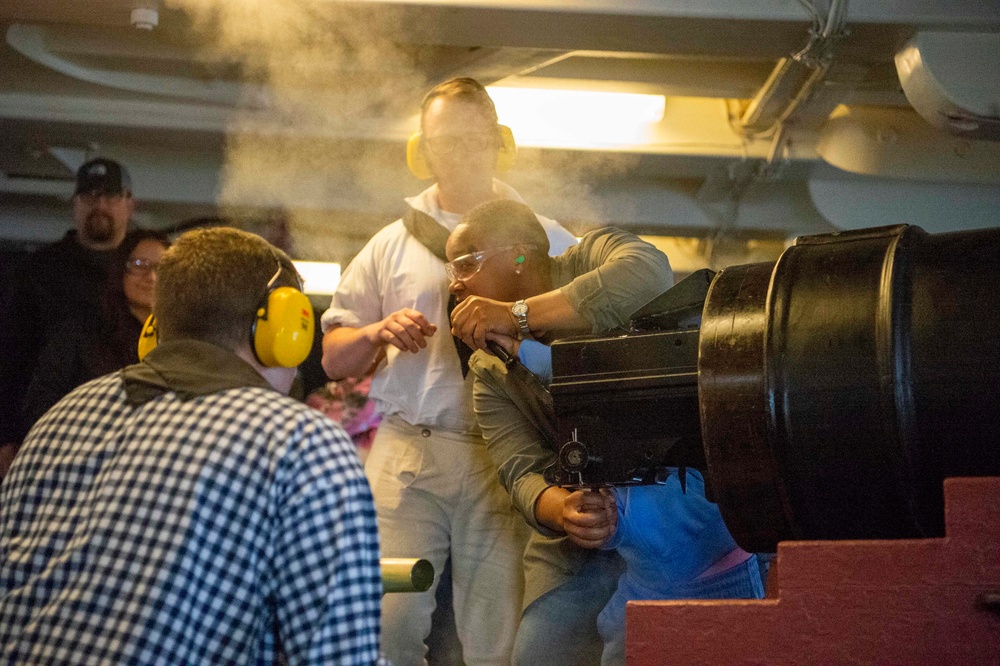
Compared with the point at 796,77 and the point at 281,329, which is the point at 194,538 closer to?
the point at 281,329

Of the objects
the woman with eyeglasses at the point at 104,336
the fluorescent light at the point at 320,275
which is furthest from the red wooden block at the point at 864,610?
the fluorescent light at the point at 320,275

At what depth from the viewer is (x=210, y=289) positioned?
64.7 inches

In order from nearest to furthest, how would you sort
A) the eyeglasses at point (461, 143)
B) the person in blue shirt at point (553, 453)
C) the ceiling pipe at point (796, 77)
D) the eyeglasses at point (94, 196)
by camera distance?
the person in blue shirt at point (553, 453) < the eyeglasses at point (461, 143) < the ceiling pipe at point (796, 77) < the eyeglasses at point (94, 196)

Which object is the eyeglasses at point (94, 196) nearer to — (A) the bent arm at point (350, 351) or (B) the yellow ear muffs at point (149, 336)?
(A) the bent arm at point (350, 351)

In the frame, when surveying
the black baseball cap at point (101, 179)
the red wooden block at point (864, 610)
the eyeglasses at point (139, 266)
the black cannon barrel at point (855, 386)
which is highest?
the black baseball cap at point (101, 179)

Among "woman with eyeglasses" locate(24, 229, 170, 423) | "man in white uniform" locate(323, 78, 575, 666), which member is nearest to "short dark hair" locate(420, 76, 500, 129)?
"man in white uniform" locate(323, 78, 575, 666)

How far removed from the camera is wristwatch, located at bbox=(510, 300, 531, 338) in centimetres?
233

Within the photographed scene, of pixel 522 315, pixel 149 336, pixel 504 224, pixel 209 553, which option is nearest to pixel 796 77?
pixel 504 224

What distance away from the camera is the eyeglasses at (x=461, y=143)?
2.83 meters

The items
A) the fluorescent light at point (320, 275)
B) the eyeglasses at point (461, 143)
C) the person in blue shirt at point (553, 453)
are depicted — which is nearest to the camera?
the person in blue shirt at point (553, 453)

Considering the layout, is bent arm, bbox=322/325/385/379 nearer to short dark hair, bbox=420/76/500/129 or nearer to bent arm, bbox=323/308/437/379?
bent arm, bbox=323/308/437/379

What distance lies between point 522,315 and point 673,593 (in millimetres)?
685

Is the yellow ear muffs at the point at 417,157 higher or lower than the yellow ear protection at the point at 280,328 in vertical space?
higher

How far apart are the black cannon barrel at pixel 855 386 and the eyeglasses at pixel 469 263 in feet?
3.27
